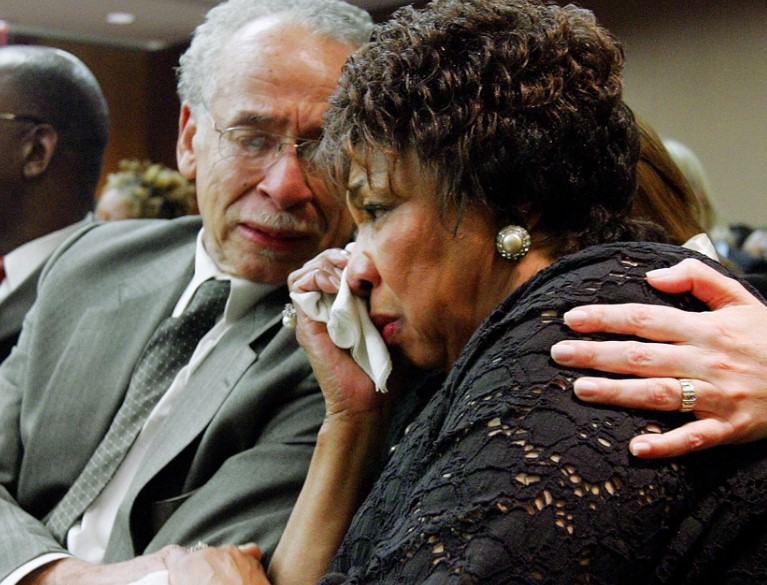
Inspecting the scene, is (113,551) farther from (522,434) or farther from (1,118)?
(1,118)

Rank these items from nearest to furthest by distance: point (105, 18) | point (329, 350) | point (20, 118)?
point (329, 350)
point (20, 118)
point (105, 18)

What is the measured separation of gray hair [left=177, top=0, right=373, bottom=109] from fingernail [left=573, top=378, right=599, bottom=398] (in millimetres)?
1083

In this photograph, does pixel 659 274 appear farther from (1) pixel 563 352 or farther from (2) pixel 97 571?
(2) pixel 97 571

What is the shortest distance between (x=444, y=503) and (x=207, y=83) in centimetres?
124

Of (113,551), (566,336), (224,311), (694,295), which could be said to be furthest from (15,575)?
(694,295)

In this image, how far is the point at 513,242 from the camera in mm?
1148

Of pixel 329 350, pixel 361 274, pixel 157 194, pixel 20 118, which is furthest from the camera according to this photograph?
pixel 157 194

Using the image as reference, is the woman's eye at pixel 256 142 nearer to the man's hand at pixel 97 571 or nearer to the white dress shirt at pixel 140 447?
the white dress shirt at pixel 140 447

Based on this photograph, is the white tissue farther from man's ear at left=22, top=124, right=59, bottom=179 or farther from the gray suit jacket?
man's ear at left=22, top=124, right=59, bottom=179

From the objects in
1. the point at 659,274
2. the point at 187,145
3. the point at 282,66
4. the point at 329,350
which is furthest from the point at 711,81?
the point at 659,274

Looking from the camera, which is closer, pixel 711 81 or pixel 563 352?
pixel 563 352

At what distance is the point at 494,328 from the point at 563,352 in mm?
105

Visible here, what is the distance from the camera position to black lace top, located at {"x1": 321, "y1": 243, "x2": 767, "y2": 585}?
2.86ft

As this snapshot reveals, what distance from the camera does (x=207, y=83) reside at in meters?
1.90
